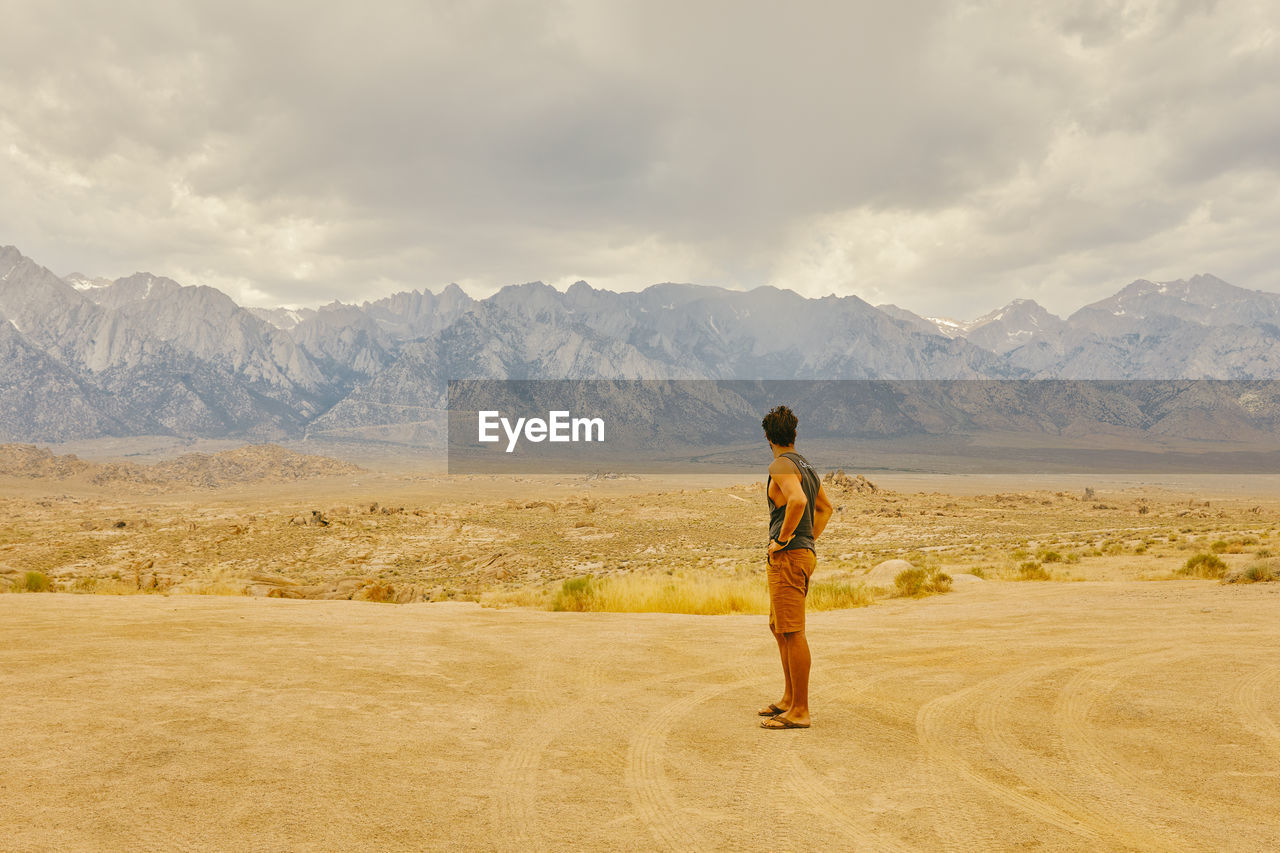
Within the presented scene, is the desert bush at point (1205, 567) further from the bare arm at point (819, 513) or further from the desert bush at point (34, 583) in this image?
the desert bush at point (34, 583)

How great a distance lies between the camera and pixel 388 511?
5869 centimetres

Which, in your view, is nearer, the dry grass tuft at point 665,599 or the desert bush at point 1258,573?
the dry grass tuft at point 665,599

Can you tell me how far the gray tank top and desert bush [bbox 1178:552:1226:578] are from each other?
1723cm

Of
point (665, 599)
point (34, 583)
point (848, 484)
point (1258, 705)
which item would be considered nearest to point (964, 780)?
point (1258, 705)

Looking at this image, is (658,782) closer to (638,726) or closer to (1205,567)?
(638,726)

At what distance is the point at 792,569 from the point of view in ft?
20.2

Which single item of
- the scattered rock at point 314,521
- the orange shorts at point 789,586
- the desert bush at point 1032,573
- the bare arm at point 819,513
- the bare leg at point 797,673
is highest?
the bare arm at point 819,513

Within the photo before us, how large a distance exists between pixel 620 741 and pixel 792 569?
1.89 m

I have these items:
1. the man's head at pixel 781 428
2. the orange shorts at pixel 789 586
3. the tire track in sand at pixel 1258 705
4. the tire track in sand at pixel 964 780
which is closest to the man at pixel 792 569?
the orange shorts at pixel 789 586

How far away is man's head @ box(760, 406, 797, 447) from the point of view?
21.1 feet

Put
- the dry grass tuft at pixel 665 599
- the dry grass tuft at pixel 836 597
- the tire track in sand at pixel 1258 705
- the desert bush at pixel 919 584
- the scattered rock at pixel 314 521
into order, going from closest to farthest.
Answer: the tire track in sand at pixel 1258 705, the dry grass tuft at pixel 665 599, the dry grass tuft at pixel 836 597, the desert bush at pixel 919 584, the scattered rock at pixel 314 521

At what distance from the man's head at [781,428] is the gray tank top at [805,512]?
0.13 meters

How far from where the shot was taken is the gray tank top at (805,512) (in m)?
6.19

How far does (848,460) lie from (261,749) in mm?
170770
